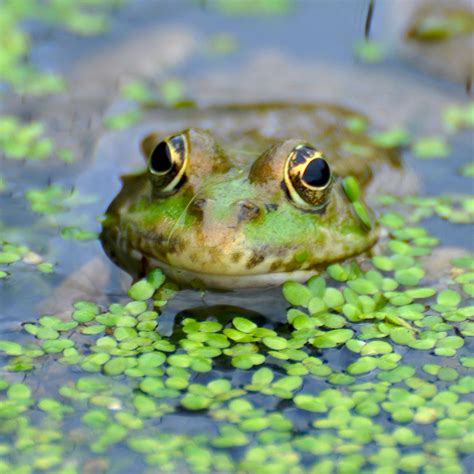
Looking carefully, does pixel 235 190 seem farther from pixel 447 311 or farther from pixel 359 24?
pixel 359 24

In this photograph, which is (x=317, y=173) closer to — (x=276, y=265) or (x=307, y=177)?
(x=307, y=177)

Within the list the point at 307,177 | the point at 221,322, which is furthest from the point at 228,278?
the point at 307,177

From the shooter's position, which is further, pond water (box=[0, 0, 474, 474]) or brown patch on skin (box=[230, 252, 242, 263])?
brown patch on skin (box=[230, 252, 242, 263])

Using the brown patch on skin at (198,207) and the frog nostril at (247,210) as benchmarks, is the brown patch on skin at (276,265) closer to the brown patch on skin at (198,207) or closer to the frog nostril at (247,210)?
the frog nostril at (247,210)

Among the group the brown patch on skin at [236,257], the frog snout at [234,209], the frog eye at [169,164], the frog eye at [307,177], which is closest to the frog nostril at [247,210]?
the frog snout at [234,209]

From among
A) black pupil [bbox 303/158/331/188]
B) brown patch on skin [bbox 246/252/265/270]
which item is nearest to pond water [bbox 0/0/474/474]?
brown patch on skin [bbox 246/252/265/270]

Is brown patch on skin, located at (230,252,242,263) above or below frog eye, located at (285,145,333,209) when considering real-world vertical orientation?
below

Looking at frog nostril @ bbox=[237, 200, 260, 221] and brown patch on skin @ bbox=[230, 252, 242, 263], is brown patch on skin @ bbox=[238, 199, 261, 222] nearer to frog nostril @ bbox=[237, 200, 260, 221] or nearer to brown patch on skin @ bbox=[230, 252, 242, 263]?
frog nostril @ bbox=[237, 200, 260, 221]
